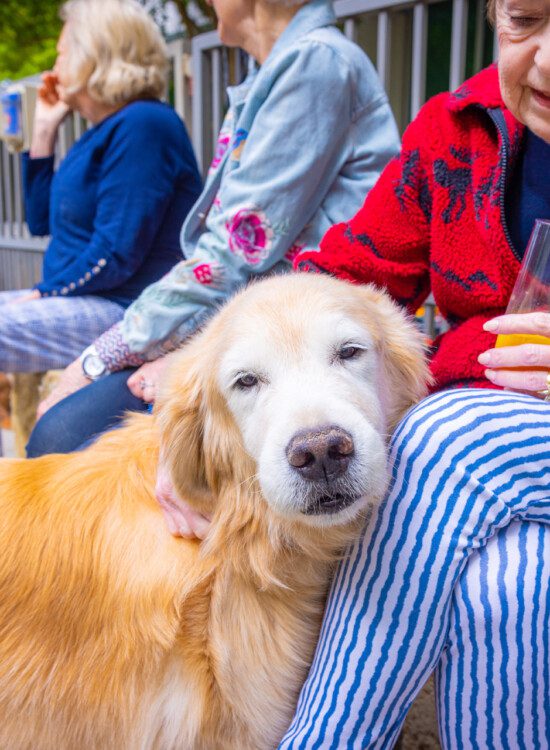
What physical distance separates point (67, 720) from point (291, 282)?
933 millimetres

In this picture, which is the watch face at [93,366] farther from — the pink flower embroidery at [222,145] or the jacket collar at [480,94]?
the jacket collar at [480,94]

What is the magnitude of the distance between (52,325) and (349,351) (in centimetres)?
167

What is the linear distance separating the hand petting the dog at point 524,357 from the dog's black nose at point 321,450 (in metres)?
0.32

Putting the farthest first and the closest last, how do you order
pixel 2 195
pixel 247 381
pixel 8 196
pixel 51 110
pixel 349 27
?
1. pixel 2 195
2. pixel 8 196
3. pixel 51 110
4. pixel 349 27
5. pixel 247 381

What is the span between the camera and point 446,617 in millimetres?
1085

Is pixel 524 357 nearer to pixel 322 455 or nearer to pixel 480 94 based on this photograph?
pixel 322 455

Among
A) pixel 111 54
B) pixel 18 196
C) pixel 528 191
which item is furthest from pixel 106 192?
pixel 18 196

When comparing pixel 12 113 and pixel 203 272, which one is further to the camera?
pixel 12 113

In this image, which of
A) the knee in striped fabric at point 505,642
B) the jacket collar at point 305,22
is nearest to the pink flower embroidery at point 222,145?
the jacket collar at point 305,22

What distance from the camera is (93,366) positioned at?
2.10 meters

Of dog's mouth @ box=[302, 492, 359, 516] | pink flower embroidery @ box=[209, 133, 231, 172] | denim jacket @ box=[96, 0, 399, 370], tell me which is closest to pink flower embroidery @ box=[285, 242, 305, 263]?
denim jacket @ box=[96, 0, 399, 370]

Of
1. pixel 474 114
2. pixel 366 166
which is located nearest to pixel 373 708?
pixel 474 114

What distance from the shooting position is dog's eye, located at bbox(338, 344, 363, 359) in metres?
1.23

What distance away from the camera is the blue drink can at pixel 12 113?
4.48 metres
